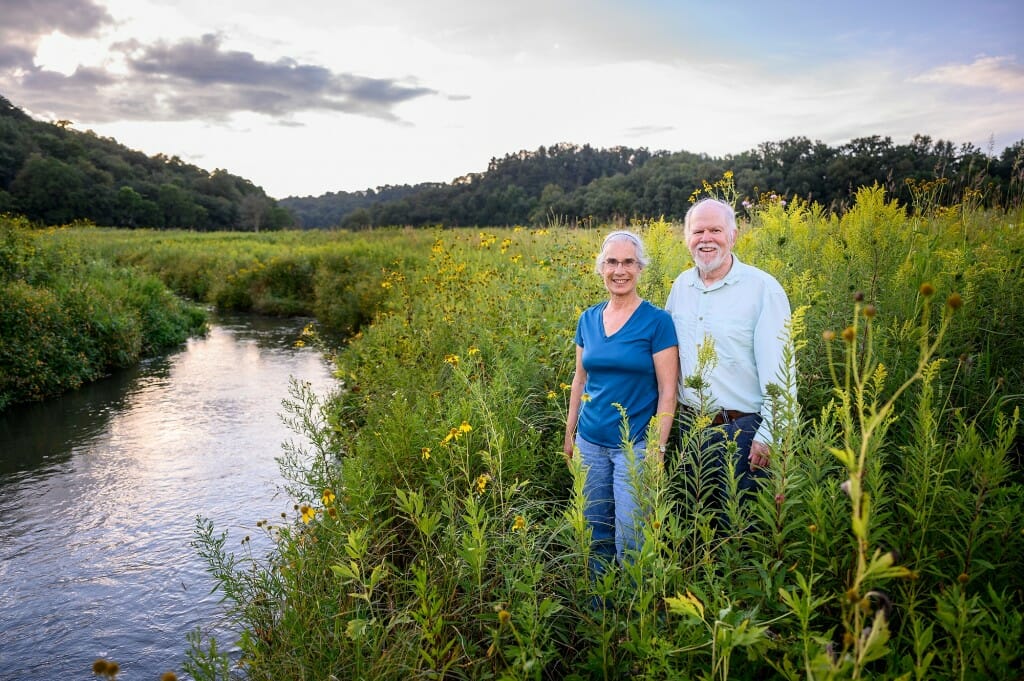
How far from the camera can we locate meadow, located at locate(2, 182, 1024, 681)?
1.68 metres

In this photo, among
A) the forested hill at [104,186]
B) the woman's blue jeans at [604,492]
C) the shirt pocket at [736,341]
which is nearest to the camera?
the shirt pocket at [736,341]

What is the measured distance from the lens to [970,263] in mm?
3637

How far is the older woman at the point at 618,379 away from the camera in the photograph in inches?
113

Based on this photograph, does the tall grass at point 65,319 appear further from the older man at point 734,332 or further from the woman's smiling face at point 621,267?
the older man at point 734,332

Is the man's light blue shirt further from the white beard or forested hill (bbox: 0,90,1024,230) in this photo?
forested hill (bbox: 0,90,1024,230)

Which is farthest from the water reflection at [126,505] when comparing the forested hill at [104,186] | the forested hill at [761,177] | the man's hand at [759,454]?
the forested hill at [104,186]

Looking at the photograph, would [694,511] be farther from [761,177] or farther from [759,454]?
[761,177]

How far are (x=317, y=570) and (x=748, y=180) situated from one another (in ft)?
26.5

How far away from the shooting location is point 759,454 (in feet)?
8.42

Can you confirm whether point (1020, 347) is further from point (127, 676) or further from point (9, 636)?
point (9, 636)

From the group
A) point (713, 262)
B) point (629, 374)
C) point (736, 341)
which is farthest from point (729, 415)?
point (713, 262)

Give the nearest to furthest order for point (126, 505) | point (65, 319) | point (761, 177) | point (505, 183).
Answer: point (126, 505)
point (761, 177)
point (65, 319)
point (505, 183)

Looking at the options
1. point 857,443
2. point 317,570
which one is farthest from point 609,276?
point 317,570

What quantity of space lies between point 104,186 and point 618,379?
55.1 meters
